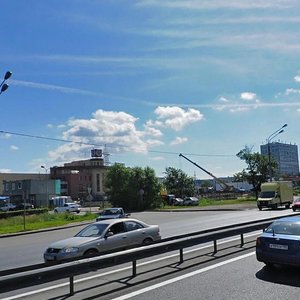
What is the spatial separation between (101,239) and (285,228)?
206 inches

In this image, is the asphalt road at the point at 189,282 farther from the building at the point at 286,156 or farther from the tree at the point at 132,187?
the building at the point at 286,156

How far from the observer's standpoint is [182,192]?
340 ft

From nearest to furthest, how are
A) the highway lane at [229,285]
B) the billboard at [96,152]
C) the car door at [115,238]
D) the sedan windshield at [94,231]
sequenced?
the highway lane at [229,285]
the car door at [115,238]
the sedan windshield at [94,231]
the billboard at [96,152]

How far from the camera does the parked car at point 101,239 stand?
38.7 feet

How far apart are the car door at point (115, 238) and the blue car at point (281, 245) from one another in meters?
4.39

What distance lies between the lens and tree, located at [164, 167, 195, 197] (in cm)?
10431

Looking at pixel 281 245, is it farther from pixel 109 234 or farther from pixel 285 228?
pixel 109 234

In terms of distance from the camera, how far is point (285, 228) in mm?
10000

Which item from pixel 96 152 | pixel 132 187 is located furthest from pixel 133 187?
pixel 96 152

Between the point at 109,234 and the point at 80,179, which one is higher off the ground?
the point at 80,179

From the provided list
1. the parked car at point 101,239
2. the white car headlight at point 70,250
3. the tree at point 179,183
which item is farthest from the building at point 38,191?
the white car headlight at point 70,250

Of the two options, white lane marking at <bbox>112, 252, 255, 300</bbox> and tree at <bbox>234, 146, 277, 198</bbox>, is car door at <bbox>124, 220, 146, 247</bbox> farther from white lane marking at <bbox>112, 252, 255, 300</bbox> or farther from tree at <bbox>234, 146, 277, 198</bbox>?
tree at <bbox>234, 146, 277, 198</bbox>

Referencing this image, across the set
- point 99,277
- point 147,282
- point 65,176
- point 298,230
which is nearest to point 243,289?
point 147,282

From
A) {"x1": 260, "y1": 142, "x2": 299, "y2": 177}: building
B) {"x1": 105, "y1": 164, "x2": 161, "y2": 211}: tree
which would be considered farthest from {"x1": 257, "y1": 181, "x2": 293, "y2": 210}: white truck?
{"x1": 260, "y1": 142, "x2": 299, "y2": 177}: building
